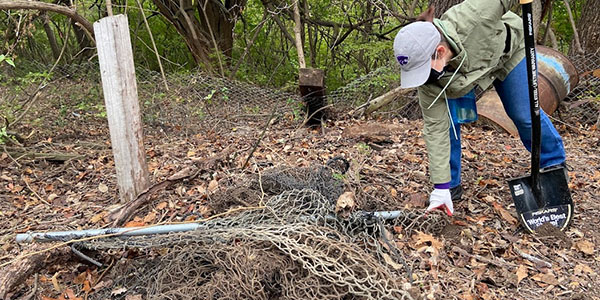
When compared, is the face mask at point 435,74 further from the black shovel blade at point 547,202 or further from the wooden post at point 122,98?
the wooden post at point 122,98

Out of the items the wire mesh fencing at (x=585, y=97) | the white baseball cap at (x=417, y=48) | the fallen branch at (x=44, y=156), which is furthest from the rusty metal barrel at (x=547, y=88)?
the fallen branch at (x=44, y=156)

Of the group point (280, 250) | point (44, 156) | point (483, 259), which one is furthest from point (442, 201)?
point (44, 156)

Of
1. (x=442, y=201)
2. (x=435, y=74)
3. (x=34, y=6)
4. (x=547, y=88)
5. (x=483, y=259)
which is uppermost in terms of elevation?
(x=34, y=6)

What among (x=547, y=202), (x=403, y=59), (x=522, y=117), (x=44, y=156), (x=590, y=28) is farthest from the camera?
(x=590, y=28)

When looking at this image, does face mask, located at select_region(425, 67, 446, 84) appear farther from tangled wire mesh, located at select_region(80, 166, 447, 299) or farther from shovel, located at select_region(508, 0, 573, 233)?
tangled wire mesh, located at select_region(80, 166, 447, 299)

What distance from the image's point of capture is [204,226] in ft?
8.34

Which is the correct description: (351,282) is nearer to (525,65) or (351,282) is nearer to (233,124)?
(525,65)

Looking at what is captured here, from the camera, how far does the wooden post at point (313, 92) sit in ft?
15.7

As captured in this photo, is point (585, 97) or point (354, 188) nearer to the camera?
point (354, 188)

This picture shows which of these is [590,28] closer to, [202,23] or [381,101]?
[381,101]

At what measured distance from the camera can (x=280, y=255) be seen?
2.17 m

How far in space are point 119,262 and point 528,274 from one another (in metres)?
2.38

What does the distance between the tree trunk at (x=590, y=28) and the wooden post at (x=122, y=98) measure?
5.64 meters

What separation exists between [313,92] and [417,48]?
2.64 m
